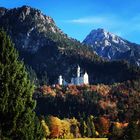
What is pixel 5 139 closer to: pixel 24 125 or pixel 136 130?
pixel 24 125

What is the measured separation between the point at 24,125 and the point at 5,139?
196 centimetres

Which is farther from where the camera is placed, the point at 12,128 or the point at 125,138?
the point at 125,138

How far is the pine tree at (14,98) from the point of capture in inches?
1478

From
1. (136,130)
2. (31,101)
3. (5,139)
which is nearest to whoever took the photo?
(5,139)

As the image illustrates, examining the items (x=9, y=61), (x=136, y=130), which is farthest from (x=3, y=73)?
(x=136, y=130)

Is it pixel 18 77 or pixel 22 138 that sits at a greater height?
pixel 18 77

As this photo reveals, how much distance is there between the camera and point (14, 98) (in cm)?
3803

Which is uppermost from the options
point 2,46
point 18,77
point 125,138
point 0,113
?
point 2,46

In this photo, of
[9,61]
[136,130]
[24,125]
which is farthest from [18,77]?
[136,130]

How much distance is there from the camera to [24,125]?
38062 mm

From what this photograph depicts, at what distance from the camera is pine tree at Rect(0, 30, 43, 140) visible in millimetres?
37531

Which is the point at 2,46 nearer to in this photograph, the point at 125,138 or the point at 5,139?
the point at 5,139

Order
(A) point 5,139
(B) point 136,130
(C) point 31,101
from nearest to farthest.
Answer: (A) point 5,139
(C) point 31,101
(B) point 136,130

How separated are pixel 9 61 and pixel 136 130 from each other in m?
75.5
